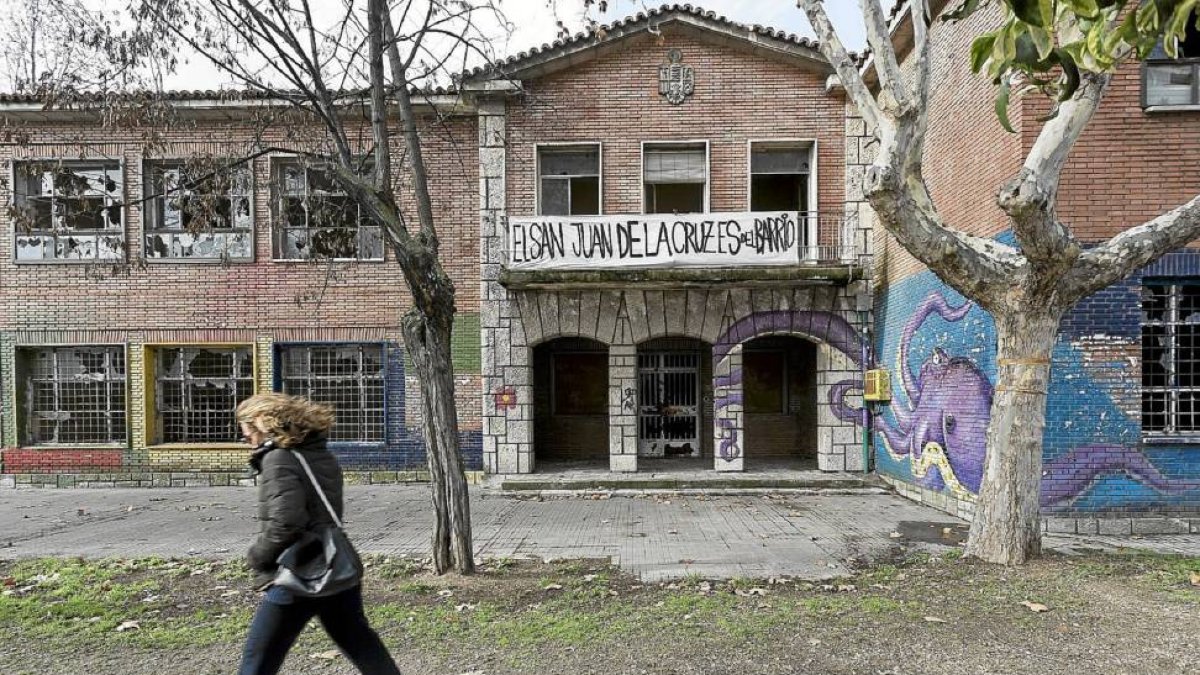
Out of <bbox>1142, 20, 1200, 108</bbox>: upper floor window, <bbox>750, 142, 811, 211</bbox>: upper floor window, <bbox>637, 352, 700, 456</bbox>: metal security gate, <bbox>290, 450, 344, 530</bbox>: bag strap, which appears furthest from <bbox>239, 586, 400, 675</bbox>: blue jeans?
<bbox>637, 352, 700, 456</bbox>: metal security gate

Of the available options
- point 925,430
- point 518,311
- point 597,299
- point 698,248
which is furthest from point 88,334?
point 925,430

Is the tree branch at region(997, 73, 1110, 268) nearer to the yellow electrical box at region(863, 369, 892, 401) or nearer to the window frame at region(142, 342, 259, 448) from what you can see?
the yellow electrical box at region(863, 369, 892, 401)

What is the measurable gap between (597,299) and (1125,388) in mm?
7251

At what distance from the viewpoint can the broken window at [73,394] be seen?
11.8 metres

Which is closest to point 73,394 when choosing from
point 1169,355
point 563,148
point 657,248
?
point 563,148

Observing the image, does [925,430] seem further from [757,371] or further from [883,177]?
[883,177]

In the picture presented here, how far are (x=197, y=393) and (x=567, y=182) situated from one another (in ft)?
25.4

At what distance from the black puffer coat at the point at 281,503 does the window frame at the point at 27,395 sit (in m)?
10.9

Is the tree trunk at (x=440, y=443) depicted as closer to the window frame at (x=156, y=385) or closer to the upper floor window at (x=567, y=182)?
the upper floor window at (x=567, y=182)

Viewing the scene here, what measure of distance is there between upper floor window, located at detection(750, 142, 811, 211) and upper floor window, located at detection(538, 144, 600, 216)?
2.80 metres

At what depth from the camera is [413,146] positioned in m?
6.09

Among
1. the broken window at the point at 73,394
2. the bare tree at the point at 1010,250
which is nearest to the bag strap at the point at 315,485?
the bare tree at the point at 1010,250

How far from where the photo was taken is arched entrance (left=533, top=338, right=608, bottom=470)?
13.6 meters

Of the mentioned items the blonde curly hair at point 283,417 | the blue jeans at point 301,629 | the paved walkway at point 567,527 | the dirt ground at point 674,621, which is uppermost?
the blonde curly hair at point 283,417
